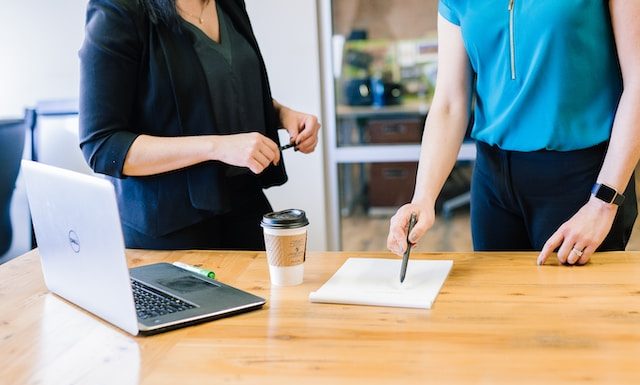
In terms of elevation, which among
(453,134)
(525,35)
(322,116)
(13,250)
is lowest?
(13,250)

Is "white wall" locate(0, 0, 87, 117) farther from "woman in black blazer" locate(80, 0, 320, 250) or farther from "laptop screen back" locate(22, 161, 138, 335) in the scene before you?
"laptop screen back" locate(22, 161, 138, 335)

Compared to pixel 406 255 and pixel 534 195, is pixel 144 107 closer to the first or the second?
pixel 406 255

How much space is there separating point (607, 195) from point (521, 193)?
205 mm

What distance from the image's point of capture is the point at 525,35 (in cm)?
151

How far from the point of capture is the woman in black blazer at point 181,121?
5.24 feet

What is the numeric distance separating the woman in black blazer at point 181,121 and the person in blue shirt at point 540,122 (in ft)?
1.26

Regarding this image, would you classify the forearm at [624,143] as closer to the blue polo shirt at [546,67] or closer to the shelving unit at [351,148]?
the blue polo shirt at [546,67]

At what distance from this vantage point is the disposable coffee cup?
138 centimetres

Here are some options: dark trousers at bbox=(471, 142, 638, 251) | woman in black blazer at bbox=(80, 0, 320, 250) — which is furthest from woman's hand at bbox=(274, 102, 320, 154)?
dark trousers at bbox=(471, 142, 638, 251)

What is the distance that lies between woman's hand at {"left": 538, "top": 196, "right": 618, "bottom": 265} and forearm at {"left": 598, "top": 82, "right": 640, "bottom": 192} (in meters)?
0.05

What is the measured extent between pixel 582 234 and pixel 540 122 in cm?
25

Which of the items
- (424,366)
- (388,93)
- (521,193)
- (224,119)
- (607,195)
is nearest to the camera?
(424,366)

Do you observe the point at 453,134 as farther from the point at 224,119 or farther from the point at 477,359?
the point at 477,359

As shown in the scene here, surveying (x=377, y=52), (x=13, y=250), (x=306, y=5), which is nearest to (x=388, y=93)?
(x=377, y=52)
